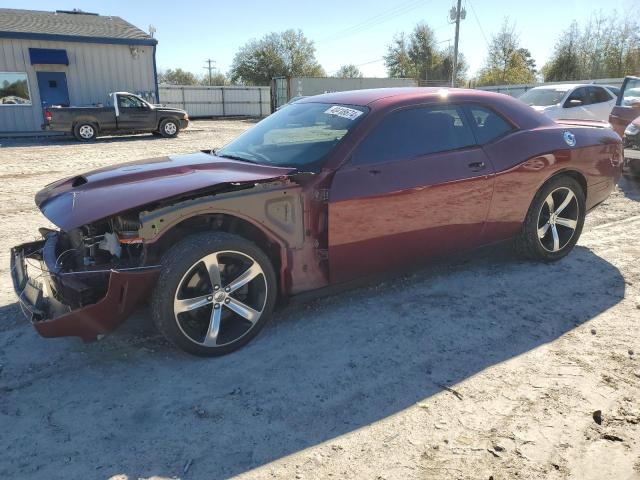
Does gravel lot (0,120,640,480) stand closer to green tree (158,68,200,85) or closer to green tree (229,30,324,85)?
green tree (229,30,324,85)

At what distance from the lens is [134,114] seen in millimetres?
18016

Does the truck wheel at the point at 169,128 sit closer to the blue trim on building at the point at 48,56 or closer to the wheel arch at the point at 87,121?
the wheel arch at the point at 87,121

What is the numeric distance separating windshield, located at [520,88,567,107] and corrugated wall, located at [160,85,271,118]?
2401 centimetres

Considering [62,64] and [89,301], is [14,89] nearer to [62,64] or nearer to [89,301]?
[62,64]

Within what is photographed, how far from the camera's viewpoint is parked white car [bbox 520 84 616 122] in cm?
1121

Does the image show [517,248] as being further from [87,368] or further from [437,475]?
[87,368]

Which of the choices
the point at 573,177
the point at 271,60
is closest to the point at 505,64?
the point at 271,60

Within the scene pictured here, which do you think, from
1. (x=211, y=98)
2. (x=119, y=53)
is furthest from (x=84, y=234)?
(x=211, y=98)

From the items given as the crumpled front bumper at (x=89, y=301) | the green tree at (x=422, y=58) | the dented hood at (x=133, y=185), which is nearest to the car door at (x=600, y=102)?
the dented hood at (x=133, y=185)

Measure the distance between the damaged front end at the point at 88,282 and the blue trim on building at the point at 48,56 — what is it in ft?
67.5

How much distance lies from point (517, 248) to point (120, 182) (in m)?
3.43

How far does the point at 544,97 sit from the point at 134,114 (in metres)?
13.6

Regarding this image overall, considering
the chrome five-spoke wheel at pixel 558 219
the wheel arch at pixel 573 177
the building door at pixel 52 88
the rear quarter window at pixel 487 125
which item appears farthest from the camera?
the building door at pixel 52 88

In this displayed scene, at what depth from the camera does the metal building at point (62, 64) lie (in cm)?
1997
